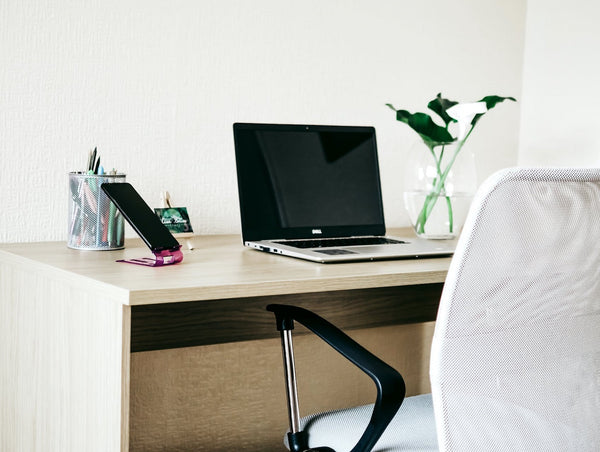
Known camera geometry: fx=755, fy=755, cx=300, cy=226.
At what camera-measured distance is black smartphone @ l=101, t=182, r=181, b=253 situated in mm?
1345

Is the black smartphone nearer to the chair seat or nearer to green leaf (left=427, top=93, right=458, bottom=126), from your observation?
the chair seat

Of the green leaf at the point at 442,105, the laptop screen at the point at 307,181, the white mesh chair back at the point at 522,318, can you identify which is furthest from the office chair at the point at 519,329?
the green leaf at the point at 442,105

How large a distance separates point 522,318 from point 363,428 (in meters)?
0.35

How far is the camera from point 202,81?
188 centimetres

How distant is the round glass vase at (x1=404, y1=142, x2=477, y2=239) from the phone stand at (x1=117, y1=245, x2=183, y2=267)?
0.74 meters

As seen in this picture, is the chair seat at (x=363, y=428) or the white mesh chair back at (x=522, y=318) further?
the chair seat at (x=363, y=428)

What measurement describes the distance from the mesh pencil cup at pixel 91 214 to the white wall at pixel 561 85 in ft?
4.93

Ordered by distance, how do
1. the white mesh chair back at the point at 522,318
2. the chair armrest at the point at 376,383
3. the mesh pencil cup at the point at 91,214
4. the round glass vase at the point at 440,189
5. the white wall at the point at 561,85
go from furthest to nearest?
the white wall at the point at 561,85, the round glass vase at the point at 440,189, the mesh pencil cup at the point at 91,214, the chair armrest at the point at 376,383, the white mesh chair back at the point at 522,318

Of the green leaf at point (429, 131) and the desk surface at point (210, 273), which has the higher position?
the green leaf at point (429, 131)

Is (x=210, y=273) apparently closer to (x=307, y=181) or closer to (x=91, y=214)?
(x=91, y=214)

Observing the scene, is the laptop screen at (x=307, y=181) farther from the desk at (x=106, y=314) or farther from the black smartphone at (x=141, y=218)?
the black smartphone at (x=141, y=218)

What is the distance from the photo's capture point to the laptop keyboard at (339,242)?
1.66 meters

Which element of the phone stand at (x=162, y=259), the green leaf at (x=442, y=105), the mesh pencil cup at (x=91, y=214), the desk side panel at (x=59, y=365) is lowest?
the desk side panel at (x=59, y=365)

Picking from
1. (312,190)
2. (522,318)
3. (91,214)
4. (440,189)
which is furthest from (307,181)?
(522,318)
